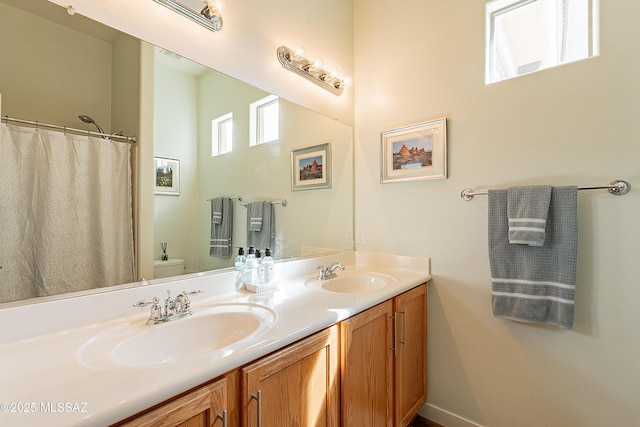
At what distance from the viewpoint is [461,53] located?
166 centimetres

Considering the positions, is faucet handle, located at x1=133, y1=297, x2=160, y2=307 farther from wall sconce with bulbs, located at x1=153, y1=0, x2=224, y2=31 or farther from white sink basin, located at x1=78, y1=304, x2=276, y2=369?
wall sconce with bulbs, located at x1=153, y1=0, x2=224, y2=31

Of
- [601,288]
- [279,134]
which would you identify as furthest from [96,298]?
[601,288]

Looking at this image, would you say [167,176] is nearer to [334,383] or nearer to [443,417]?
[334,383]

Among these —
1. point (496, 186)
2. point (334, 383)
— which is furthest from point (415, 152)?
point (334, 383)

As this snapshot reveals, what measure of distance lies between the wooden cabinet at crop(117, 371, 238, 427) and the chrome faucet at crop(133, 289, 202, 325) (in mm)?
374

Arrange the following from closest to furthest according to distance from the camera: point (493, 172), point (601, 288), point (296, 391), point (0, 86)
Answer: point (0, 86), point (296, 391), point (601, 288), point (493, 172)

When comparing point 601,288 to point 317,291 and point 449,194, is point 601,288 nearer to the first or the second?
point 449,194

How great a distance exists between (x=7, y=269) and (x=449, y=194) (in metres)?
1.90

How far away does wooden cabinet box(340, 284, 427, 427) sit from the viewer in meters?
1.18

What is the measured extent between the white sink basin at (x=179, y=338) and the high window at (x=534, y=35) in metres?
1.71

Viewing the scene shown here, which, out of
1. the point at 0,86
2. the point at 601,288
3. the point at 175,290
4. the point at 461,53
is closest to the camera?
the point at 0,86

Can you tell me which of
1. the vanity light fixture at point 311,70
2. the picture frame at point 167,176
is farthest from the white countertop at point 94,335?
the vanity light fixture at point 311,70

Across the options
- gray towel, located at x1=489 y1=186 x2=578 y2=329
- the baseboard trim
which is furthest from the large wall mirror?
the baseboard trim

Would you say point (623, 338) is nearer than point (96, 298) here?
No
